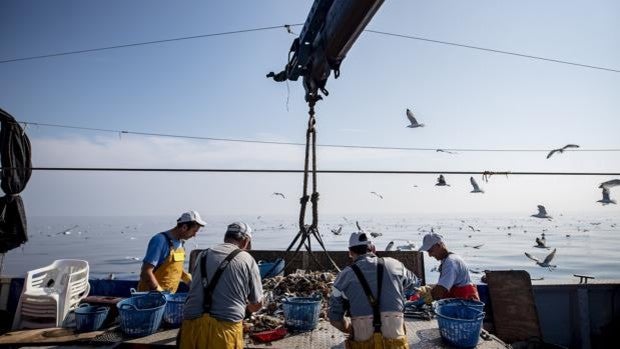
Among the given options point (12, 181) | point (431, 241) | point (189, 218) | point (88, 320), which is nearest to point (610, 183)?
point (431, 241)

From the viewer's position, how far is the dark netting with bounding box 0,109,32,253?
5.74 meters

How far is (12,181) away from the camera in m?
5.79

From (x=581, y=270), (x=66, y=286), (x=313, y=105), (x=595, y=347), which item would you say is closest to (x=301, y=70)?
(x=313, y=105)

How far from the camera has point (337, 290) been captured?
3062 millimetres

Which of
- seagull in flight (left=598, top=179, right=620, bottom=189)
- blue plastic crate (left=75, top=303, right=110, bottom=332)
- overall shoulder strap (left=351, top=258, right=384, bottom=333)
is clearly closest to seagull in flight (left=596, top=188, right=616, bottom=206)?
seagull in flight (left=598, top=179, right=620, bottom=189)

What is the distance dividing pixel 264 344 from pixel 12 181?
5733 mm

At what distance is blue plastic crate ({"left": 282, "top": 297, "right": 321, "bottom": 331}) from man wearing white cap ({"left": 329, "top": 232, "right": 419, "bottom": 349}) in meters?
0.64

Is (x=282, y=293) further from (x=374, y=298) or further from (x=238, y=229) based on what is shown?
(x=374, y=298)

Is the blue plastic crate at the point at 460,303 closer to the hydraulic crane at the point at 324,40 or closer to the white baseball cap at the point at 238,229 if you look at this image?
the white baseball cap at the point at 238,229

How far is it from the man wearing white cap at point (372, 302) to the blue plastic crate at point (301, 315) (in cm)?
64

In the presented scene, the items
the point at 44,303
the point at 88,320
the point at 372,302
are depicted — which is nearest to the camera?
the point at 372,302

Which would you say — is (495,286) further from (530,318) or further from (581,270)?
(581,270)

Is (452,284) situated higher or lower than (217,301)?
lower

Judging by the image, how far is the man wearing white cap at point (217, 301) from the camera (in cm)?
292
